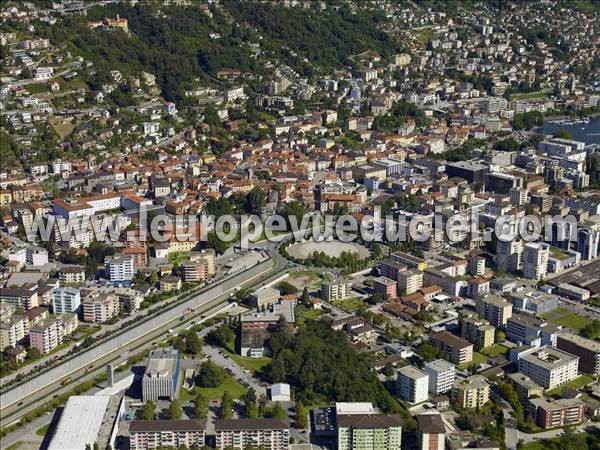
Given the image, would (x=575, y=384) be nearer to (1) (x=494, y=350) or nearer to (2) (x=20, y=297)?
(1) (x=494, y=350)

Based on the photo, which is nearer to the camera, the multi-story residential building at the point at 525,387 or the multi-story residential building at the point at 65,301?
the multi-story residential building at the point at 525,387

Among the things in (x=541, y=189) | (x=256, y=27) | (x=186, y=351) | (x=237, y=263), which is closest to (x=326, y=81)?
(x=256, y=27)

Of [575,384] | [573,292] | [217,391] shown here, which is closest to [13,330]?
[217,391]

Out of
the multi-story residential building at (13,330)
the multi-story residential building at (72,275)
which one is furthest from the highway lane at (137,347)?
the multi-story residential building at (72,275)

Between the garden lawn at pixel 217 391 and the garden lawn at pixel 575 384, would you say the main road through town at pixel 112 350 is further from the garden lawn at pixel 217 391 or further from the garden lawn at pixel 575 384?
the garden lawn at pixel 575 384

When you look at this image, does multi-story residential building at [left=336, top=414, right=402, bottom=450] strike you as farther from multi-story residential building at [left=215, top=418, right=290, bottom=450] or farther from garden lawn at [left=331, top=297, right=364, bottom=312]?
garden lawn at [left=331, top=297, right=364, bottom=312]

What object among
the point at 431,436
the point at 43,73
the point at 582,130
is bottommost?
the point at 431,436
